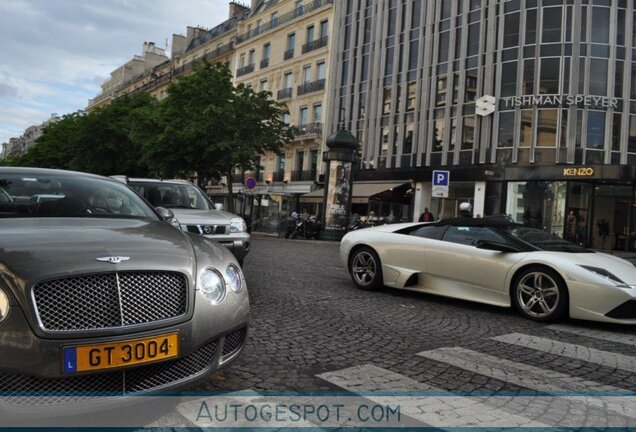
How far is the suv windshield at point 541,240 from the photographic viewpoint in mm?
6566

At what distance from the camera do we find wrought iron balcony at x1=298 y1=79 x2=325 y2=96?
132 ft

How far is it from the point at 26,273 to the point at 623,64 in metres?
30.9

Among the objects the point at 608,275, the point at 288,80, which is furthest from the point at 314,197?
the point at 608,275

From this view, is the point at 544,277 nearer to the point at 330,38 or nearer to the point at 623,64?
the point at 623,64

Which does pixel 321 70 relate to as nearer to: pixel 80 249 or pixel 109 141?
pixel 109 141

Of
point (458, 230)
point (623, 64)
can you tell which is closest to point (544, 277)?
point (458, 230)

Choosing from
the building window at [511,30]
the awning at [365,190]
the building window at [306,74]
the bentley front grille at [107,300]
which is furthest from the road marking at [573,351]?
the building window at [306,74]

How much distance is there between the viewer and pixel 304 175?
40.9 metres

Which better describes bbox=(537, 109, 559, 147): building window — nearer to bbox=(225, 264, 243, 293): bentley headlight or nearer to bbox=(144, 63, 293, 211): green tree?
bbox=(144, 63, 293, 211): green tree

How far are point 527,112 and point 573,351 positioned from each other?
25.7m

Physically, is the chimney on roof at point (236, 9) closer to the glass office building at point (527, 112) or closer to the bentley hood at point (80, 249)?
the glass office building at point (527, 112)

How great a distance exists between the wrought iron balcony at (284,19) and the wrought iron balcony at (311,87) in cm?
590

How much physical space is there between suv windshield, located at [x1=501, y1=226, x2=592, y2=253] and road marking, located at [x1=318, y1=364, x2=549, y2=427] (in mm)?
3510

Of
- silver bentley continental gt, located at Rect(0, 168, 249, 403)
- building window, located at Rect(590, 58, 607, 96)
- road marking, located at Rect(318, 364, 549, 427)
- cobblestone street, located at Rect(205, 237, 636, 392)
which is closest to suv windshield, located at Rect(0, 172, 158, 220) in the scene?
silver bentley continental gt, located at Rect(0, 168, 249, 403)
